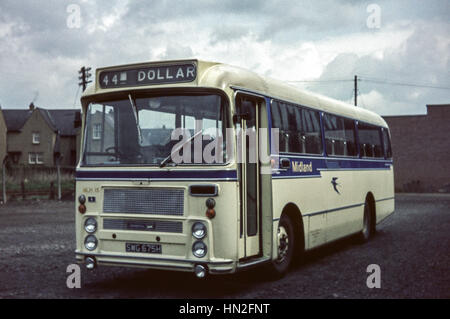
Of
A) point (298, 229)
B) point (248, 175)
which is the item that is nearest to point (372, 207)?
point (298, 229)

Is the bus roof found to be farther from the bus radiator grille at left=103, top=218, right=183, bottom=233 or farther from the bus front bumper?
the bus front bumper

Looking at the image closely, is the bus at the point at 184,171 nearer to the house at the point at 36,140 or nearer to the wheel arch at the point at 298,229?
the wheel arch at the point at 298,229

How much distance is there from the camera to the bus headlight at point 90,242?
8555 millimetres

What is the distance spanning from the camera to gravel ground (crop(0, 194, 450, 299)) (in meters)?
8.54

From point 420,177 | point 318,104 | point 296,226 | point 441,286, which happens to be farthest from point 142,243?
point 420,177

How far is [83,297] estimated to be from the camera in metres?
8.25

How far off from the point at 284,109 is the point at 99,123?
302 cm

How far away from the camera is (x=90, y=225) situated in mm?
8633

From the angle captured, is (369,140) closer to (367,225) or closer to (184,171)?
(367,225)

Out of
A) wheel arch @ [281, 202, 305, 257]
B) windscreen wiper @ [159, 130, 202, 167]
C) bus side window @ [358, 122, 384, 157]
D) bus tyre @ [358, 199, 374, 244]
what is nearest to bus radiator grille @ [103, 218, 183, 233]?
windscreen wiper @ [159, 130, 202, 167]

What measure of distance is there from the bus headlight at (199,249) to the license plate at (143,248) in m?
0.50

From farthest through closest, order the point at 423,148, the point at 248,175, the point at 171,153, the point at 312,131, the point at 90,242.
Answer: the point at 423,148
the point at 312,131
the point at 248,175
the point at 90,242
the point at 171,153

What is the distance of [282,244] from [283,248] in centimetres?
8
